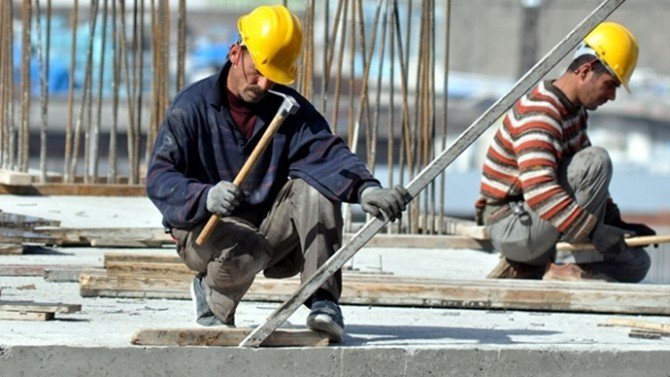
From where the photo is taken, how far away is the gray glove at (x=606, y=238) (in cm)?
802

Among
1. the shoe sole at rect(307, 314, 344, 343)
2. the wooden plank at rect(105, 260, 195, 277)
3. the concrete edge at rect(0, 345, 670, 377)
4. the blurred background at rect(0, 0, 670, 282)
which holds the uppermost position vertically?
the shoe sole at rect(307, 314, 344, 343)

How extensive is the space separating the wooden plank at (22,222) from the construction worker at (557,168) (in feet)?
8.20

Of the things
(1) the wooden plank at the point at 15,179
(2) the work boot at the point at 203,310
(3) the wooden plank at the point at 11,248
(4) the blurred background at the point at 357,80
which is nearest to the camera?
(2) the work boot at the point at 203,310

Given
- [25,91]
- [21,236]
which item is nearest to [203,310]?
[21,236]

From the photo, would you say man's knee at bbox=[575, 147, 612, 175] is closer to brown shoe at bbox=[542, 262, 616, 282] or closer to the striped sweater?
the striped sweater

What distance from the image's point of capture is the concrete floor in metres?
5.80

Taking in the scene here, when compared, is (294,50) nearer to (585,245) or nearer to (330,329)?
(330,329)

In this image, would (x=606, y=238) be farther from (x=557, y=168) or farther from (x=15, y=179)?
(x=15, y=179)

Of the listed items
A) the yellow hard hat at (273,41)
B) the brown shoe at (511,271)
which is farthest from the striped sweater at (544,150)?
the yellow hard hat at (273,41)

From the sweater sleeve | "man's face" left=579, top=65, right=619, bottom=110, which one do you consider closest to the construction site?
the sweater sleeve

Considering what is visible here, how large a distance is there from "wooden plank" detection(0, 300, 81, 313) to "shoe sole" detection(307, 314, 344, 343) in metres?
1.13

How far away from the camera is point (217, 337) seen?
19.4ft

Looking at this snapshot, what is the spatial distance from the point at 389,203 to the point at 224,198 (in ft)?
1.86

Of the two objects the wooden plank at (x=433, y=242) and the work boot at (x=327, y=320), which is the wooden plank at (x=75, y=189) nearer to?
the wooden plank at (x=433, y=242)
